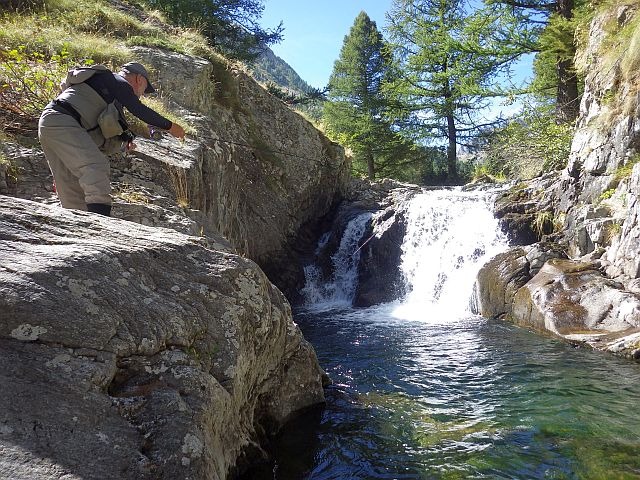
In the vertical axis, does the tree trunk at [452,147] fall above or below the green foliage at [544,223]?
above

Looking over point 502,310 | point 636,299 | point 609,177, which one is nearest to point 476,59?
point 609,177

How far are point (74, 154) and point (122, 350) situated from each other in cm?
236

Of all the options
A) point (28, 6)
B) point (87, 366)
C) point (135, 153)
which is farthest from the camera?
point (28, 6)

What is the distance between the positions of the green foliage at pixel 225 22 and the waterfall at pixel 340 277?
9636 mm

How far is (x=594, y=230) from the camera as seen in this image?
9.45m

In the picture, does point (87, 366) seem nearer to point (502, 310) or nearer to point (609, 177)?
point (502, 310)

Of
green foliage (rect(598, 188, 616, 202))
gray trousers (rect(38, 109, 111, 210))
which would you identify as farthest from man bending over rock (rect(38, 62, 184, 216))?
green foliage (rect(598, 188, 616, 202))

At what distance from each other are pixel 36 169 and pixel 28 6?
8400 millimetres

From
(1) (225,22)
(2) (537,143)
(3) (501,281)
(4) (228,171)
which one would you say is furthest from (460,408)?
Answer: (1) (225,22)

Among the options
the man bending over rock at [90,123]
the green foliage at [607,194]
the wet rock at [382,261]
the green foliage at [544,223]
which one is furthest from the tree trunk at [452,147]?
the man bending over rock at [90,123]

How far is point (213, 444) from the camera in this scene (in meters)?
2.57

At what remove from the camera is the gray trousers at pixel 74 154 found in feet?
13.1

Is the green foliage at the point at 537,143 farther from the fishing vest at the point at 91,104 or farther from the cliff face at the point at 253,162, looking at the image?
the fishing vest at the point at 91,104

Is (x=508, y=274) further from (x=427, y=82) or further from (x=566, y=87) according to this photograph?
(x=427, y=82)
